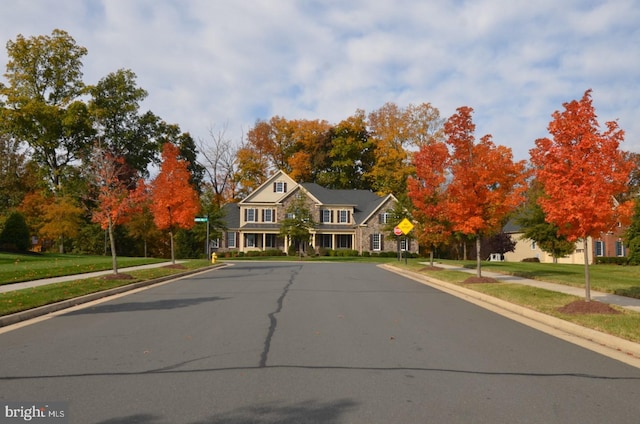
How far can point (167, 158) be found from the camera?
27188 millimetres

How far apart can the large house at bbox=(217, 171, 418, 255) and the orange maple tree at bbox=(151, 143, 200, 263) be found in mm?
30304

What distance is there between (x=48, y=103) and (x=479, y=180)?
46791 mm

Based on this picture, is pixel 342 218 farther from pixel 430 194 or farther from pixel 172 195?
pixel 172 195

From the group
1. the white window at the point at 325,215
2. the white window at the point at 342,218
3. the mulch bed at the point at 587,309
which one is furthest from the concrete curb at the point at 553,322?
the white window at the point at 342,218

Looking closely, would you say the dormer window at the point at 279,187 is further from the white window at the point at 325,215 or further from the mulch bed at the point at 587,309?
the mulch bed at the point at 587,309

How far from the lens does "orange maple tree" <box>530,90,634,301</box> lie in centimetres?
1130

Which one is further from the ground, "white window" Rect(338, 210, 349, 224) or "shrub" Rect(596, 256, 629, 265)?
"white window" Rect(338, 210, 349, 224)

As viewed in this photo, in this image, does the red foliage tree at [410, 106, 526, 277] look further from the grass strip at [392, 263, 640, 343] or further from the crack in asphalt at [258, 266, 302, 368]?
the crack in asphalt at [258, 266, 302, 368]

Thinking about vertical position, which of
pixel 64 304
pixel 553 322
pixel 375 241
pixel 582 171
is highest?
pixel 582 171

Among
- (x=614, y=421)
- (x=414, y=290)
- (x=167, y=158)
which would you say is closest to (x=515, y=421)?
(x=614, y=421)

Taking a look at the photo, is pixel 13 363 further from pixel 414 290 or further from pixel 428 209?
pixel 428 209

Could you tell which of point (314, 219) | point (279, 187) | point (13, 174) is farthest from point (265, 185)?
point (13, 174)

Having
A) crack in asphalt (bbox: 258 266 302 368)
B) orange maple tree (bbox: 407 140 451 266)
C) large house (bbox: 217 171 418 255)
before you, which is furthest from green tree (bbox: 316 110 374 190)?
crack in asphalt (bbox: 258 266 302 368)

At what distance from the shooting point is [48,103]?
51.8 m
